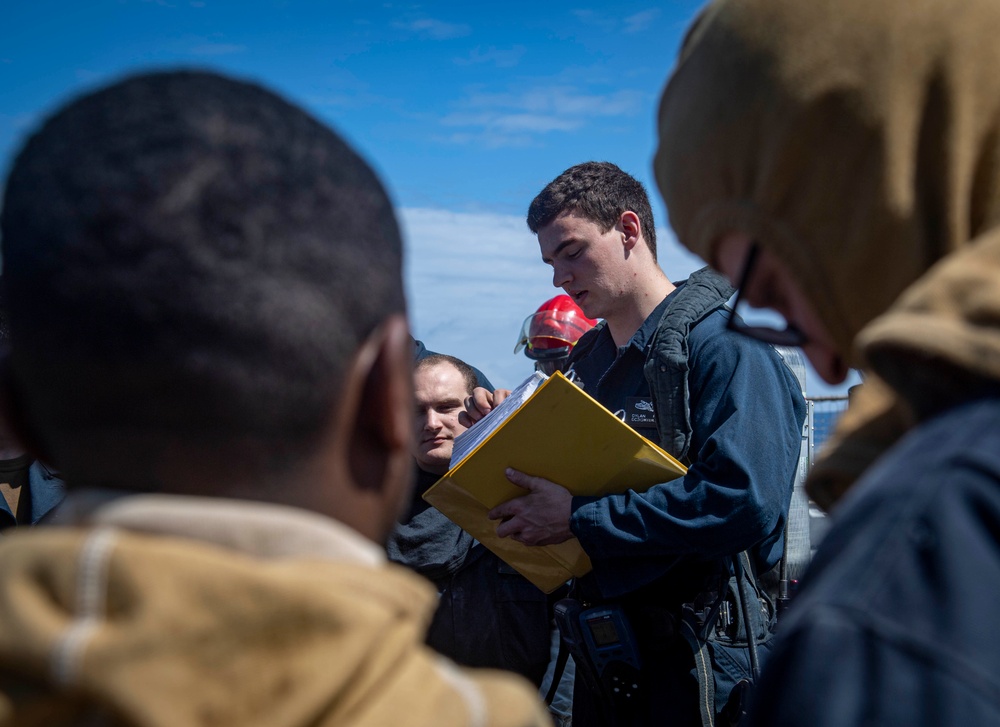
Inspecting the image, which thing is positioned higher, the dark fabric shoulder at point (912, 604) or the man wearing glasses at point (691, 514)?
the dark fabric shoulder at point (912, 604)

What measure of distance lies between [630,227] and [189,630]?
366 centimetres

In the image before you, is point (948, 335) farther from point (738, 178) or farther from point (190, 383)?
point (190, 383)

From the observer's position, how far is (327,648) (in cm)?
77

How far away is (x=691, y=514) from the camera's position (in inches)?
119

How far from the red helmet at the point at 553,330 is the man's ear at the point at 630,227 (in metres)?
4.63

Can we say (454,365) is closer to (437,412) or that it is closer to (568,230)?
(437,412)

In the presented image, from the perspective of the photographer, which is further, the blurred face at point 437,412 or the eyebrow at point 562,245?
the blurred face at point 437,412

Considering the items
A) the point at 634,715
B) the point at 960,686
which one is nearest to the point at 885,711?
the point at 960,686

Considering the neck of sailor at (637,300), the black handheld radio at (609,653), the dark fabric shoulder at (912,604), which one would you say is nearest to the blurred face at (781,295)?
the dark fabric shoulder at (912,604)

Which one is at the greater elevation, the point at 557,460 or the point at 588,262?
the point at 588,262

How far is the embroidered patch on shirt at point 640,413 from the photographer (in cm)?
356

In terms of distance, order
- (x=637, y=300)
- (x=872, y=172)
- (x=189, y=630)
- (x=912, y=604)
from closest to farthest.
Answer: (x=189, y=630), (x=912, y=604), (x=872, y=172), (x=637, y=300)

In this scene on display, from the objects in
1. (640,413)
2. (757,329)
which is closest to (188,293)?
(757,329)

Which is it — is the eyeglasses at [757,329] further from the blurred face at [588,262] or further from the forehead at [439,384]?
the forehead at [439,384]
